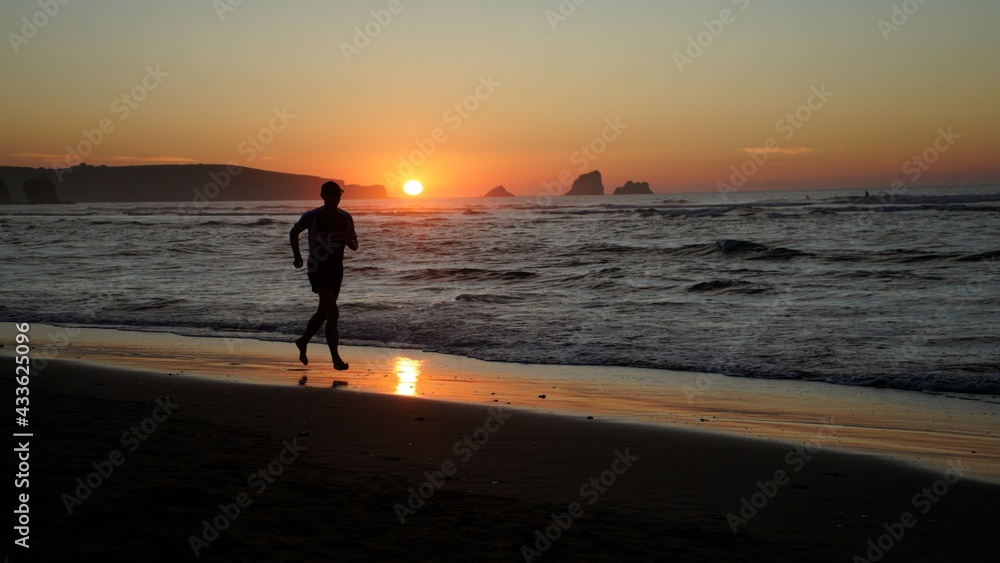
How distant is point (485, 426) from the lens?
20.9 feet

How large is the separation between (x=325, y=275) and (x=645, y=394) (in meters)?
3.70

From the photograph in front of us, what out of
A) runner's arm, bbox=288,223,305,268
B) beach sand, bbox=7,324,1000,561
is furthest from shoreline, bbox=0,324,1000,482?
runner's arm, bbox=288,223,305,268

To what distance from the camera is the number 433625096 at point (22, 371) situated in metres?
5.59

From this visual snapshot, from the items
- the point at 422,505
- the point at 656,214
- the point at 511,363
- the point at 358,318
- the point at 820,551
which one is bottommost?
the point at 820,551

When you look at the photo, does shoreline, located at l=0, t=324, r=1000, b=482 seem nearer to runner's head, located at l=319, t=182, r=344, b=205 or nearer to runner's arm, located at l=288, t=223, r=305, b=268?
runner's arm, located at l=288, t=223, r=305, b=268

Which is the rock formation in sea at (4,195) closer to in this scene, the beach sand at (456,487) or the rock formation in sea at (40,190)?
the rock formation in sea at (40,190)

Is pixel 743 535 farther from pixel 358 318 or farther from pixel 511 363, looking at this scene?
pixel 358 318

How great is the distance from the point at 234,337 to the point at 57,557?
951cm

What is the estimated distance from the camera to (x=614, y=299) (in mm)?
15797

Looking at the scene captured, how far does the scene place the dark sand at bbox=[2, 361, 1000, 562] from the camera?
3.47 metres

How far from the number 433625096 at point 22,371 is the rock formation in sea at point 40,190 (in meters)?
167

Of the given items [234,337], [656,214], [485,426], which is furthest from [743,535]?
[656,214]

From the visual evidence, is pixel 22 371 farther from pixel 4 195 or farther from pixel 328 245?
pixel 4 195

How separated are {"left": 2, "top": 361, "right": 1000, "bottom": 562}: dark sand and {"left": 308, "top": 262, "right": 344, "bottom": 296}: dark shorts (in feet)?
7.94
